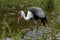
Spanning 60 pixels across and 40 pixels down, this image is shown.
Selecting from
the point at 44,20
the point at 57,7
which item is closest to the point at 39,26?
the point at 44,20

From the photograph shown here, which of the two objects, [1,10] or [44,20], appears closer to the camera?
[44,20]

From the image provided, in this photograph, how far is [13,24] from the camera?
9461mm

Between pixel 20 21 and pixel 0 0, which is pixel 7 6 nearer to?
pixel 0 0

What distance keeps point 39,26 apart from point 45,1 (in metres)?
2.23

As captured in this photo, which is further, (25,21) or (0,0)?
(0,0)

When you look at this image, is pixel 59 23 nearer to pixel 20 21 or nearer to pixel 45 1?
pixel 20 21

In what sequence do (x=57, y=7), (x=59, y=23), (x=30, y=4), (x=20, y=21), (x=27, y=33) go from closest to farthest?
(x=27, y=33) → (x=59, y=23) → (x=20, y=21) → (x=57, y=7) → (x=30, y=4)

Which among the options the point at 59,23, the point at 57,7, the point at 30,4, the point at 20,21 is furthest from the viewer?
the point at 30,4

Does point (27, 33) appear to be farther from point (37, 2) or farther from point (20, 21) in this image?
point (37, 2)

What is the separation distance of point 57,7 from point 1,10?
83.5 inches

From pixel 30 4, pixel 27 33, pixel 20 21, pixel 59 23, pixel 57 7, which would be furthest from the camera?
pixel 30 4

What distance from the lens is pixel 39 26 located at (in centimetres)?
923

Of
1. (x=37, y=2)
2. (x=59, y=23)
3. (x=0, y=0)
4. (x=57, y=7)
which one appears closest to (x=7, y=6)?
(x=0, y=0)

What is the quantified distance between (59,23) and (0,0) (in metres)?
3.25
